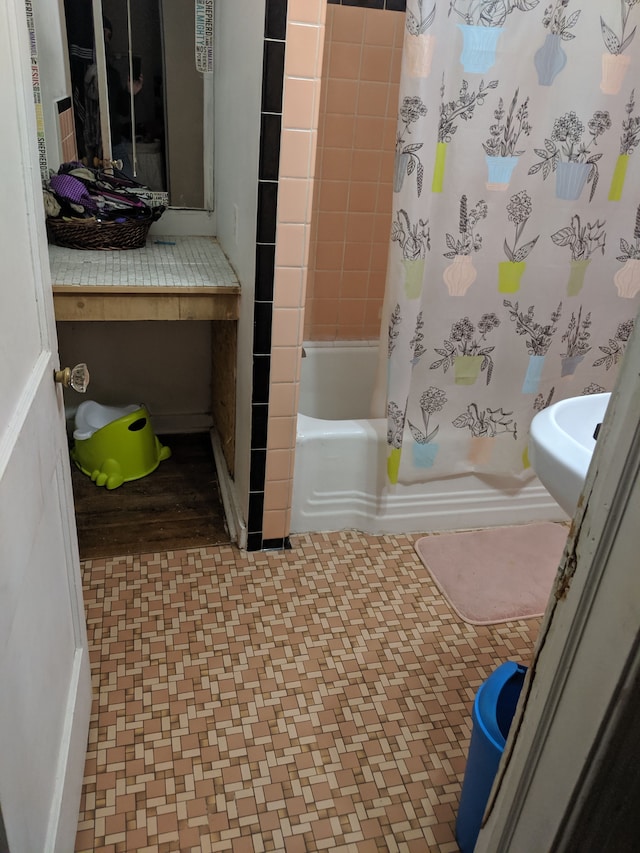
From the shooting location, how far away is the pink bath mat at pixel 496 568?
195 centimetres

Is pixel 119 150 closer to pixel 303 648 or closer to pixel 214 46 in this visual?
A: pixel 214 46

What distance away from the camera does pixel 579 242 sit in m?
1.94

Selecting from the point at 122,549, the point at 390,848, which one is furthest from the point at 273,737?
the point at 122,549

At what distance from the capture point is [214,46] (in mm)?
2197

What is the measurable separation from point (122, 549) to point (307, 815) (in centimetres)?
103

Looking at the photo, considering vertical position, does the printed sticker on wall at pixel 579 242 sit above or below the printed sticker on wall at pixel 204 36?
below

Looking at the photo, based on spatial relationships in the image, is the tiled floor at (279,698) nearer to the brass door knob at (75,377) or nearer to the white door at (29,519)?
the white door at (29,519)

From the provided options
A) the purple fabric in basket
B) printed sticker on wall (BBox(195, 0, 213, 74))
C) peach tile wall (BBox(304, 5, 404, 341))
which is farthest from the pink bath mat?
printed sticker on wall (BBox(195, 0, 213, 74))

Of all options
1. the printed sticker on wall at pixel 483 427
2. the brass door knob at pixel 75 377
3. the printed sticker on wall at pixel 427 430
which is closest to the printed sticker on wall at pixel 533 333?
the printed sticker on wall at pixel 483 427

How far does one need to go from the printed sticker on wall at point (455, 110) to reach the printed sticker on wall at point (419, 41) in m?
0.08

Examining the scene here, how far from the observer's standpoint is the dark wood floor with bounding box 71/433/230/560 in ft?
6.93

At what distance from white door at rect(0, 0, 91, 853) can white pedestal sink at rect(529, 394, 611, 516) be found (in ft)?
2.70

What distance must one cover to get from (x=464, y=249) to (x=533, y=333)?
1.23 feet

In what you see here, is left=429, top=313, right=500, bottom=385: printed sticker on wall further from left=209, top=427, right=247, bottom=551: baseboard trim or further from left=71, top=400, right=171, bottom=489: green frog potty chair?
left=71, top=400, right=171, bottom=489: green frog potty chair
